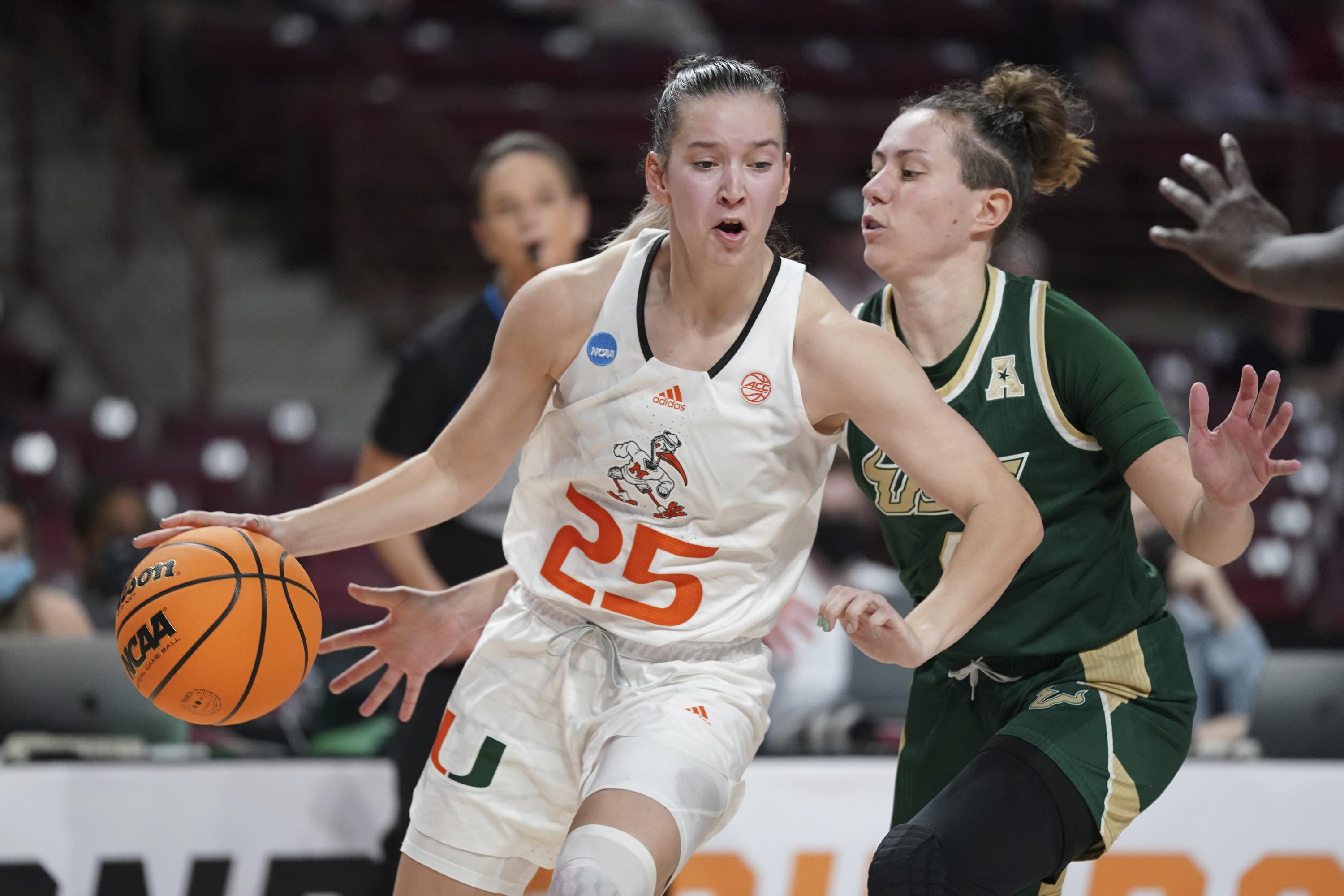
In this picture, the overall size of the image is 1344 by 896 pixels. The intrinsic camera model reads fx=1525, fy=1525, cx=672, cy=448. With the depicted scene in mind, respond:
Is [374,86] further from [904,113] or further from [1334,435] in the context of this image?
[904,113]

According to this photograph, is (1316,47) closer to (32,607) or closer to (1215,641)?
(1215,641)

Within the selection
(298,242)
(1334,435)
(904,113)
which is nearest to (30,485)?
(298,242)

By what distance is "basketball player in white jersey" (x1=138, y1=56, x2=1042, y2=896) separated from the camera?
2.63 m

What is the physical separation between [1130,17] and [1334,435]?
3865 mm

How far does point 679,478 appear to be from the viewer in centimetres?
271

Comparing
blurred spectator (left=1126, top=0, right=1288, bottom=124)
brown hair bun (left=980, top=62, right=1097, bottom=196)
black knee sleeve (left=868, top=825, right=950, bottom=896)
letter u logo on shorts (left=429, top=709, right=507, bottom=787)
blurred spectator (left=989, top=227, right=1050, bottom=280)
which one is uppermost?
blurred spectator (left=1126, top=0, right=1288, bottom=124)

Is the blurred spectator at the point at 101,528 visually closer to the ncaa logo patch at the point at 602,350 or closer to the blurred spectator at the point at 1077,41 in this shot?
the ncaa logo patch at the point at 602,350

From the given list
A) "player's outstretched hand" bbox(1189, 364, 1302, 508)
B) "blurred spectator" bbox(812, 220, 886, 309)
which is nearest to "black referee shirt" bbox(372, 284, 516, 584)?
"player's outstretched hand" bbox(1189, 364, 1302, 508)

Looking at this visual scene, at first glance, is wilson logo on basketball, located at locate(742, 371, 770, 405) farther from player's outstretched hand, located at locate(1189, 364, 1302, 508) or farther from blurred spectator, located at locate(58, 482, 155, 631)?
blurred spectator, located at locate(58, 482, 155, 631)

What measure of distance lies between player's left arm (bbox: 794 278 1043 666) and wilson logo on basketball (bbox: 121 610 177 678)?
123cm

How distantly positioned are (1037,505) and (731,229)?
79 cm

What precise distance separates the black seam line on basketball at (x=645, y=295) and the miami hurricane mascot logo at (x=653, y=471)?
155 mm

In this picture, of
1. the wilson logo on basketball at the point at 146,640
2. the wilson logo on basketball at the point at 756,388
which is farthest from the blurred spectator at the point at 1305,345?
the wilson logo on basketball at the point at 146,640

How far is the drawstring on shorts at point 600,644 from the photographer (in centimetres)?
280
